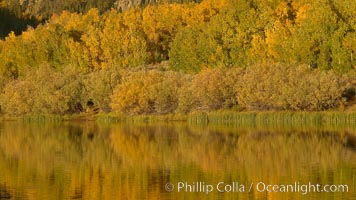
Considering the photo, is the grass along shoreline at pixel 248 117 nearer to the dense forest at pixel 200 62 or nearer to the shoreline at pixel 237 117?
the shoreline at pixel 237 117

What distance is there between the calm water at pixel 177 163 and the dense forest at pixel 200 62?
1724 cm

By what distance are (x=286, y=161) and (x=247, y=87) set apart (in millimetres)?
43179

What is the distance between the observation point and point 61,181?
38219 millimetres

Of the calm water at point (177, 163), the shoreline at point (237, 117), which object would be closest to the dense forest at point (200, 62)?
the shoreline at point (237, 117)

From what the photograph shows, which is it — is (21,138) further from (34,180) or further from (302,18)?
(302,18)

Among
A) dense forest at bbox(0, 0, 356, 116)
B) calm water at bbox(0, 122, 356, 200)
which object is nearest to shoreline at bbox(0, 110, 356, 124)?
dense forest at bbox(0, 0, 356, 116)

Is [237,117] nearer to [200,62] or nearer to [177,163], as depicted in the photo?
[200,62]

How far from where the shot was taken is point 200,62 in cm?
11125

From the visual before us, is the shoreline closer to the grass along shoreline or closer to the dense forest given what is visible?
the grass along shoreline

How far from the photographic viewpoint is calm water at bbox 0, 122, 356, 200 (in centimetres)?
3462

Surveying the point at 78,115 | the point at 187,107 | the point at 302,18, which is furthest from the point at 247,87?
the point at 78,115

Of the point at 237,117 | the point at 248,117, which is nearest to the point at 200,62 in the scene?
the point at 237,117

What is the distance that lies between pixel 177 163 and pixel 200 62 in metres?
66.8

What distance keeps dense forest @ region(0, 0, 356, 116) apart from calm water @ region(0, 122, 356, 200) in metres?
17.2
